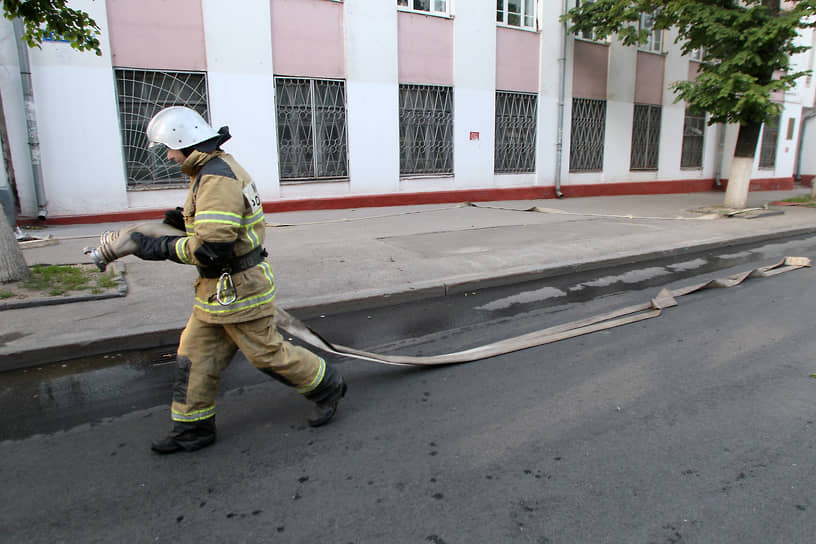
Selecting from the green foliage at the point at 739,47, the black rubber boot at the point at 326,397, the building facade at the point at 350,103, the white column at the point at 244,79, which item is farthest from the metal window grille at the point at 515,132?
the black rubber boot at the point at 326,397

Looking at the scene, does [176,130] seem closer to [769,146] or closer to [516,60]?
[516,60]

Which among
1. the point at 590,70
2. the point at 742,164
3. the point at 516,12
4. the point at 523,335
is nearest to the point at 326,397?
the point at 523,335

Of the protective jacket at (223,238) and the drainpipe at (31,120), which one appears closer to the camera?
the protective jacket at (223,238)

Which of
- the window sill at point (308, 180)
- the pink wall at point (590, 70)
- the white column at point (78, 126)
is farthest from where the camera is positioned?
the pink wall at point (590, 70)

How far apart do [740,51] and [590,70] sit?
5186 mm

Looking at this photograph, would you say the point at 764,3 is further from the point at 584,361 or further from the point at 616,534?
the point at 616,534

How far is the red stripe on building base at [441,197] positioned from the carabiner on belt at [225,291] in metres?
8.86

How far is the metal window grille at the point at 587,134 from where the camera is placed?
54.0ft

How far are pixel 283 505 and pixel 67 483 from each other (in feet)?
3.85

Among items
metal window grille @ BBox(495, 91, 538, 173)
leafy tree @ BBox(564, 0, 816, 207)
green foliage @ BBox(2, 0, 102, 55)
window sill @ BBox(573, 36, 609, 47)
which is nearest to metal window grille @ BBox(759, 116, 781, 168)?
window sill @ BBox(573, 36, 609, 47)

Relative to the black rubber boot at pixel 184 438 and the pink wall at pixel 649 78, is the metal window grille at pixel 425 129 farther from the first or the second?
the black rubber boot at pixel 184 438

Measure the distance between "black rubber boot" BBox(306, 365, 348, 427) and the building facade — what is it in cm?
889

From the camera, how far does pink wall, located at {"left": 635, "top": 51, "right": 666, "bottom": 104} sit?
57.8 feet

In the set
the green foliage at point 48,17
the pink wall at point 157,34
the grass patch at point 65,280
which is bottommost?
the grass patch at point 65,280
